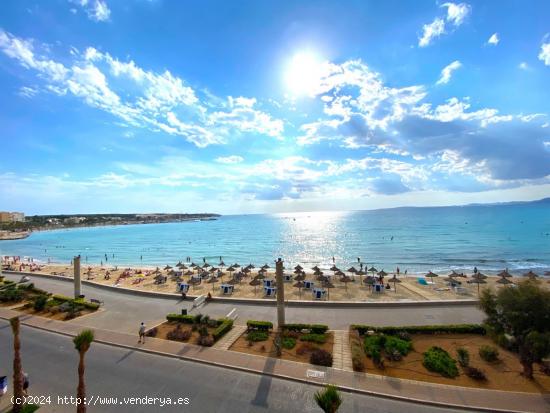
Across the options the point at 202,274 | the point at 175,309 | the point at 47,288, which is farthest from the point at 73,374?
the point at 202,274

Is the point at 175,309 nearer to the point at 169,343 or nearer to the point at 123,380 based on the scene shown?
the point at 169,343

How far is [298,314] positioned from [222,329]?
547 centimetres

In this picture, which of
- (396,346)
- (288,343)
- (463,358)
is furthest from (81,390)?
(463,358)

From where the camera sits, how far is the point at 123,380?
11.2 m

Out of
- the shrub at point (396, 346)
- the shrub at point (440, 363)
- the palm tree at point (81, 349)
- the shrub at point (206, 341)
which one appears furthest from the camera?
the shrub at point (206, 341)

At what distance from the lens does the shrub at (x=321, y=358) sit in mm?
12281

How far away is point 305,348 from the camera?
45.0 feet

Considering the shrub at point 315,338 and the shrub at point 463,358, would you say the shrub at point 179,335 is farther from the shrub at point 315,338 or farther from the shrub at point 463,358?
the shrub at point 463,358

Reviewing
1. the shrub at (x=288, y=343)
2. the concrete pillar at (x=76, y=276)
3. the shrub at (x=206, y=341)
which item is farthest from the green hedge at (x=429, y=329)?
the concrete pillar at (x=76, y=276)

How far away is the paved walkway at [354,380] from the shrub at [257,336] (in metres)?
1.65

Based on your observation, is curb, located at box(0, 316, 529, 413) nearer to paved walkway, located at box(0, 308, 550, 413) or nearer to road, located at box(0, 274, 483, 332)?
paved walkway, located at box(0, 308, 550, 413)

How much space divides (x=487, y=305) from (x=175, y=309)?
18423 millimetres

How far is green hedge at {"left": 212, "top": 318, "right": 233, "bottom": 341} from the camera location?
14.9m

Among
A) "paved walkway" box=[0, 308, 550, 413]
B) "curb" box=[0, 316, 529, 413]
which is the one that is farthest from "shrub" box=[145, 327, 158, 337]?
"curb" box=[0, 316, 529, 413]
